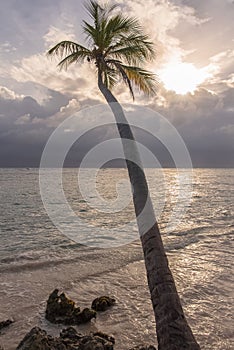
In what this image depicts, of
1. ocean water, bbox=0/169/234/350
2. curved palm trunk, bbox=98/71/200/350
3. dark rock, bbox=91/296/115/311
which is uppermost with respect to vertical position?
curved palm trunk, bbox=98/71/200/350

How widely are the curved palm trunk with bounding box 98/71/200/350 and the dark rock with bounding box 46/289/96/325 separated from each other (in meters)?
3.87

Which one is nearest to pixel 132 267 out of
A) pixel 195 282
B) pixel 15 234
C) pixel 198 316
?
pixel 195 282

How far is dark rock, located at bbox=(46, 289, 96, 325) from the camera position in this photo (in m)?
7.92

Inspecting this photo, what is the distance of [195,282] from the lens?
38.4ft

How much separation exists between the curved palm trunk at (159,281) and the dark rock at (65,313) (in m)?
3.87

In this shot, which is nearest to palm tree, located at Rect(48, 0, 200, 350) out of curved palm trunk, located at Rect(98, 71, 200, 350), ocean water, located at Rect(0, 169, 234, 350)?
curved palm trunk, located at Rect(98, 71, 200, 350)

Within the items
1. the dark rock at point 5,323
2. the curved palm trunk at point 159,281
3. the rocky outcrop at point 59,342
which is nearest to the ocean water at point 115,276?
the dark rock at point 5,323

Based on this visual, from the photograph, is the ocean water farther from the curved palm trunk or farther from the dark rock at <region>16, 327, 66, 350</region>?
the curved palm trunk

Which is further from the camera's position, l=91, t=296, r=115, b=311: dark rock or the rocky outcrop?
l=91, t=296, r=115, b=311: dark rock

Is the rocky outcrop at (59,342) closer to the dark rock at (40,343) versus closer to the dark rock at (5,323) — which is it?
the dark rock at (40,343)

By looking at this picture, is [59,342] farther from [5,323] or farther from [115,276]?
[115,276]

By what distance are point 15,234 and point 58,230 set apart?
11.5 feet

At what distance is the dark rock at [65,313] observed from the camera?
312 inches

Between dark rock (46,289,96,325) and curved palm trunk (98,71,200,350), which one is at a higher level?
curved palm trunk (98,71,200,350)
